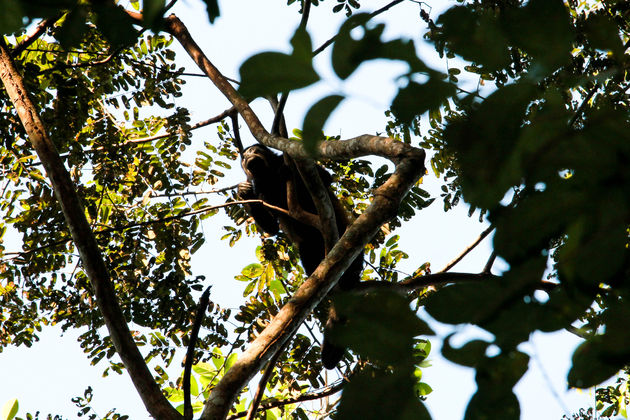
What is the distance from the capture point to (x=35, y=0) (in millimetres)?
688

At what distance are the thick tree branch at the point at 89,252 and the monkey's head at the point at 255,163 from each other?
208 cm

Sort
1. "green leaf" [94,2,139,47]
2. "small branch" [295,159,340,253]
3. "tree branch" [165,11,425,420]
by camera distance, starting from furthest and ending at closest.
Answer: "small branch" [295,159,340,253], "tree branch" [165,11,425,420], "green leaf" [94,2,139,47]

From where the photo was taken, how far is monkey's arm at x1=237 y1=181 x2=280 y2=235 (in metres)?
4.46

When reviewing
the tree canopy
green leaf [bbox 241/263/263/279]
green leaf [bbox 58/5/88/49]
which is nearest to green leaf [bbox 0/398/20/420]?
the tree canopy

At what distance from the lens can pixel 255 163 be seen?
16.1ft

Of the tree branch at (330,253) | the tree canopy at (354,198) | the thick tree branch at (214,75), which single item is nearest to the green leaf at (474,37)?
the tree canopy at (354,198)

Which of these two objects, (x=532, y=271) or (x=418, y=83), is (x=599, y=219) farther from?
(x=418, y=83)

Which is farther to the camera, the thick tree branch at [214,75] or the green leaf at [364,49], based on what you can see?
the thick tree branch at [214,75]

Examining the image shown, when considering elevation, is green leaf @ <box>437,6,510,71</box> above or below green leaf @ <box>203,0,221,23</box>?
below

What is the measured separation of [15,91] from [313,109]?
3.13 metres

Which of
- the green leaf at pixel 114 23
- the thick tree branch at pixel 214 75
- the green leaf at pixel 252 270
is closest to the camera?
the green leaf at pixel 114 23

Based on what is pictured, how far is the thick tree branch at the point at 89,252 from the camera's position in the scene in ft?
7.49

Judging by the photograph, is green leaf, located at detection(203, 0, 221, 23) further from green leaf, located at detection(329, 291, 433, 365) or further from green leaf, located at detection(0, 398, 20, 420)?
green leaf, located at detection(0, 398, 20, 420)

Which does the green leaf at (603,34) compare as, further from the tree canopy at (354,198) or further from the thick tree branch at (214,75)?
the thick tree branch at (214,75)
